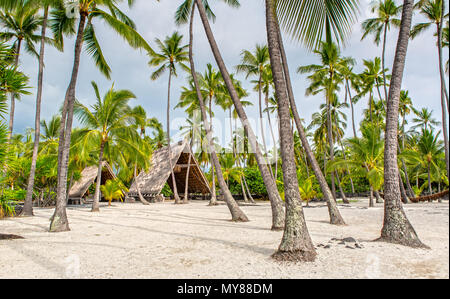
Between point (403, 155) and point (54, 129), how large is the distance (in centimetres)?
2514

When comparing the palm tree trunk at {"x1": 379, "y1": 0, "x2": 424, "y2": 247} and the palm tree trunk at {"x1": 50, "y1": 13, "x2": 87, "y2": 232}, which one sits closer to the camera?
the palm tree trunk at {"x1": 379, "y1": 0, "x2": 424, "y2": 247}

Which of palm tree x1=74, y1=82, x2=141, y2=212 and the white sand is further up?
palm tree x1=74, y1=82, x2=141, y2=212

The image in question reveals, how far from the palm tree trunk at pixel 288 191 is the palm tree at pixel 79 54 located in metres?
5.97

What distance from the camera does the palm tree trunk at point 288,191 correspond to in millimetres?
4195

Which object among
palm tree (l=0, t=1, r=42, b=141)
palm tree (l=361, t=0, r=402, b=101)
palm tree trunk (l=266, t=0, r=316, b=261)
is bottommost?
palm tree trunk (l=266, t=0, r=316, b=261)

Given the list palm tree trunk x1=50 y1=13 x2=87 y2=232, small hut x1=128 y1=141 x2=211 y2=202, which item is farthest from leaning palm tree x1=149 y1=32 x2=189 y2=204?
palm tree trunk x1=50 y1=13 x2=87 y2=232

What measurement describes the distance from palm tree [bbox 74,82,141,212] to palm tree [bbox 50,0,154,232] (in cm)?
468

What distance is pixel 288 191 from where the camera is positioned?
4504 millimetres

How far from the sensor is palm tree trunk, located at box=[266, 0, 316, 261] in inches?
165

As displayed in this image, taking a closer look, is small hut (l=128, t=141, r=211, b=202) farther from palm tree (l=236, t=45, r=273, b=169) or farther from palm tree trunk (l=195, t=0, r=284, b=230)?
palm tree trunk (l=195, t=0, r=284, b=230)

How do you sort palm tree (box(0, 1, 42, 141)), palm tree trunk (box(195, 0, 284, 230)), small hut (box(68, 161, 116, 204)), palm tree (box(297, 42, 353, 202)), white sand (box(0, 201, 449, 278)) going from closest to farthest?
white sand (box(0, 201, 449, 278)), palm tree trunk (box(195, 0, 284, 230)), palm tree (box(0, 1, 42, 141)), palm tree (box(297, 42, 353, 202)), small hut (box(68, 161, 116, 204))

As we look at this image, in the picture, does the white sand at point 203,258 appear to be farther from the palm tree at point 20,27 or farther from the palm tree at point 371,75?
the palm tree at point 371,75

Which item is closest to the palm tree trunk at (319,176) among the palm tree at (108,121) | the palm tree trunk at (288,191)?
the palm tree trunk at (288,191)
